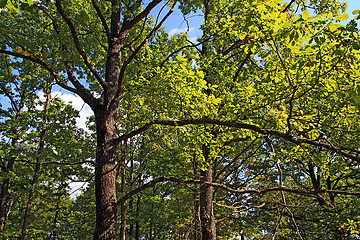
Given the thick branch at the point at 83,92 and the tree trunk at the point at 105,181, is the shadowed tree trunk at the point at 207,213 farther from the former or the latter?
the thick branch at the point at 83,92

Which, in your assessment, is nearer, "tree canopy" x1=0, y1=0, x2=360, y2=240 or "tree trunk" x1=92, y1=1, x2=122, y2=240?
"tree canopy" x1=0, y1=0, x2=360, y2=240

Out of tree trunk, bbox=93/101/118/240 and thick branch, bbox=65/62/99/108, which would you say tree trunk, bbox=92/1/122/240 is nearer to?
tree trunk, bbox=93/101/118/240

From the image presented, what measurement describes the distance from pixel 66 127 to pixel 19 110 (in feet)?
16.4

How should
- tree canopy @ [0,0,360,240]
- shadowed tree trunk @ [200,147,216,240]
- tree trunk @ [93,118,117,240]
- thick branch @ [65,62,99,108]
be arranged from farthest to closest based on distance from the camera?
shadowed tree trunk @ [200,147,216,240]
thick branch @ [65,62,99,108]
tree trunk @ [93,118,117,240]
tree canopy @ [0,0,360,240]

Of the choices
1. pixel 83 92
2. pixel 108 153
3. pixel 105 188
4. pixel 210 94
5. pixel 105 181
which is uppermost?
pixel 210 94

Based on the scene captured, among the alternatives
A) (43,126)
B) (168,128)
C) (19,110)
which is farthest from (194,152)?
(19,110)

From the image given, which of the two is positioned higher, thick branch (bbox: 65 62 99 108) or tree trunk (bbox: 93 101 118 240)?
thick branch (bbox: 65 62 99 108)

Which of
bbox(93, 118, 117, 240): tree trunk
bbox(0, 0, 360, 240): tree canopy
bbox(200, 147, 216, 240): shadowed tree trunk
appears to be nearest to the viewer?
bbox(0, 0, 360, 240): tree canopy

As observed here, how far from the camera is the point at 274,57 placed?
14.4 feet

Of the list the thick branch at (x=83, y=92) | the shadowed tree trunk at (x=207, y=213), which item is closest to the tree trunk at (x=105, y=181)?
the thick branch at (x=83, y=92)

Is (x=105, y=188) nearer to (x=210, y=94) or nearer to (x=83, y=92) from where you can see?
(x=83, y=92)

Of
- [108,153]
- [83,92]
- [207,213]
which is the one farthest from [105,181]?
[207,213]

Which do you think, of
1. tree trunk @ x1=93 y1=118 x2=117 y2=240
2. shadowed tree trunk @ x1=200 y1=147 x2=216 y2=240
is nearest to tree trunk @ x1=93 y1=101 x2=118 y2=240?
tree trunk @ x1=93 y1=118 x2=117 y2=240

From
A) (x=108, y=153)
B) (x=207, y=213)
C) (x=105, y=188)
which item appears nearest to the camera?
(x=105, y=188)
